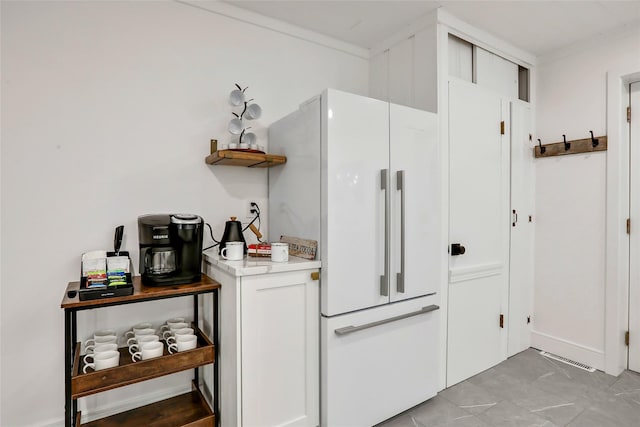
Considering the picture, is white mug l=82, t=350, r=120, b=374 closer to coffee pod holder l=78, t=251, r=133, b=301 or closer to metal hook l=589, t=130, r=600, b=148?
coffee pod holder l=78, t=251, r=133, b=301

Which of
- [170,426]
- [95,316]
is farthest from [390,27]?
[170,426]

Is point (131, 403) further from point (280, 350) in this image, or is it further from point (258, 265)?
point (258, 265)

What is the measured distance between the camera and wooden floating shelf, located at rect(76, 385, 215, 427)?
1.82 m

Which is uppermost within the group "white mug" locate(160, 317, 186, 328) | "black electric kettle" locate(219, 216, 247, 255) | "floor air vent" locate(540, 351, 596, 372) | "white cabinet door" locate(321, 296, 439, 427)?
"black electric kettle" locate(219, 216, 247, 255)

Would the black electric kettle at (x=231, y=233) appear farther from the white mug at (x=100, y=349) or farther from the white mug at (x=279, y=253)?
the white mug at (x=100, y=349)

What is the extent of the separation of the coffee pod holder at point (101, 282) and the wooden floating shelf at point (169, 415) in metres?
0.79

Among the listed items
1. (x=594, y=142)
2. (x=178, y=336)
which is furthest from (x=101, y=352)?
(x=594, y=142)

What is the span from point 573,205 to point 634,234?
45 cm

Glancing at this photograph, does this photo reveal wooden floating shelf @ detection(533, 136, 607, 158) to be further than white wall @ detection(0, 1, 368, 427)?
Yes

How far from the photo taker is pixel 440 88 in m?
2.39

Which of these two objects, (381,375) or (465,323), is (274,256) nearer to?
(381,375)

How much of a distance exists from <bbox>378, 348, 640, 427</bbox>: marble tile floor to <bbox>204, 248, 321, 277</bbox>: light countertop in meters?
1.13

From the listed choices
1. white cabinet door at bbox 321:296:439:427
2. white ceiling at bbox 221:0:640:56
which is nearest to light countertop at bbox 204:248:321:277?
white cabinet door at bbox 321:296:439:427

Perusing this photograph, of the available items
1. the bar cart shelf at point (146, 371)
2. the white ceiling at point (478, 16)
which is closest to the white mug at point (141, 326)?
the bar cart shelf at point (146, 371)
